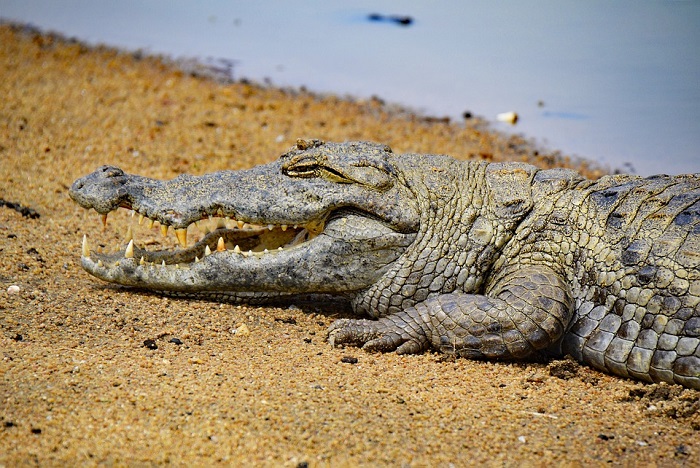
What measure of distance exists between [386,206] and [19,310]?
99.1 inches

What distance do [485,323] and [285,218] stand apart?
1.52 meters

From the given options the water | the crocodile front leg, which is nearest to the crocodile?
the crocodile front leg

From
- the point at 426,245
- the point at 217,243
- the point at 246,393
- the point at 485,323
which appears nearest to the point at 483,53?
the point at 426,245

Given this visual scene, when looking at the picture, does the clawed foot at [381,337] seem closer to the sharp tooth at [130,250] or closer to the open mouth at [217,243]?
the open mouth at [217,243]

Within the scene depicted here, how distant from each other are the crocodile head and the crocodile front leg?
43 cm

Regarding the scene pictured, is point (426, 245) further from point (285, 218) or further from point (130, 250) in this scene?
point (130, 250)

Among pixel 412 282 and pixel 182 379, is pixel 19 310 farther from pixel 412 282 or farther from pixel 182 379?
pixel 412 282

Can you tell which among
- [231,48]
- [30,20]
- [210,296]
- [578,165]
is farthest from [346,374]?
[30,20]

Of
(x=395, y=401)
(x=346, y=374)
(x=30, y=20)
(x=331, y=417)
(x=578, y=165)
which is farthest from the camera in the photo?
(x=30, y=20)

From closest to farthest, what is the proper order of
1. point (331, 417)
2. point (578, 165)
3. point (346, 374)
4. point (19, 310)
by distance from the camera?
point (331, 417) < point (346, 374) < point (19, 310) < point (578, 165)

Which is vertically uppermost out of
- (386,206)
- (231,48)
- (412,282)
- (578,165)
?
(231,48)

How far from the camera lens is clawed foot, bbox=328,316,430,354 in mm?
4824

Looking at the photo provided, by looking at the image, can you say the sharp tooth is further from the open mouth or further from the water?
the water

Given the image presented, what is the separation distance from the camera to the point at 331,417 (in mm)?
3834
